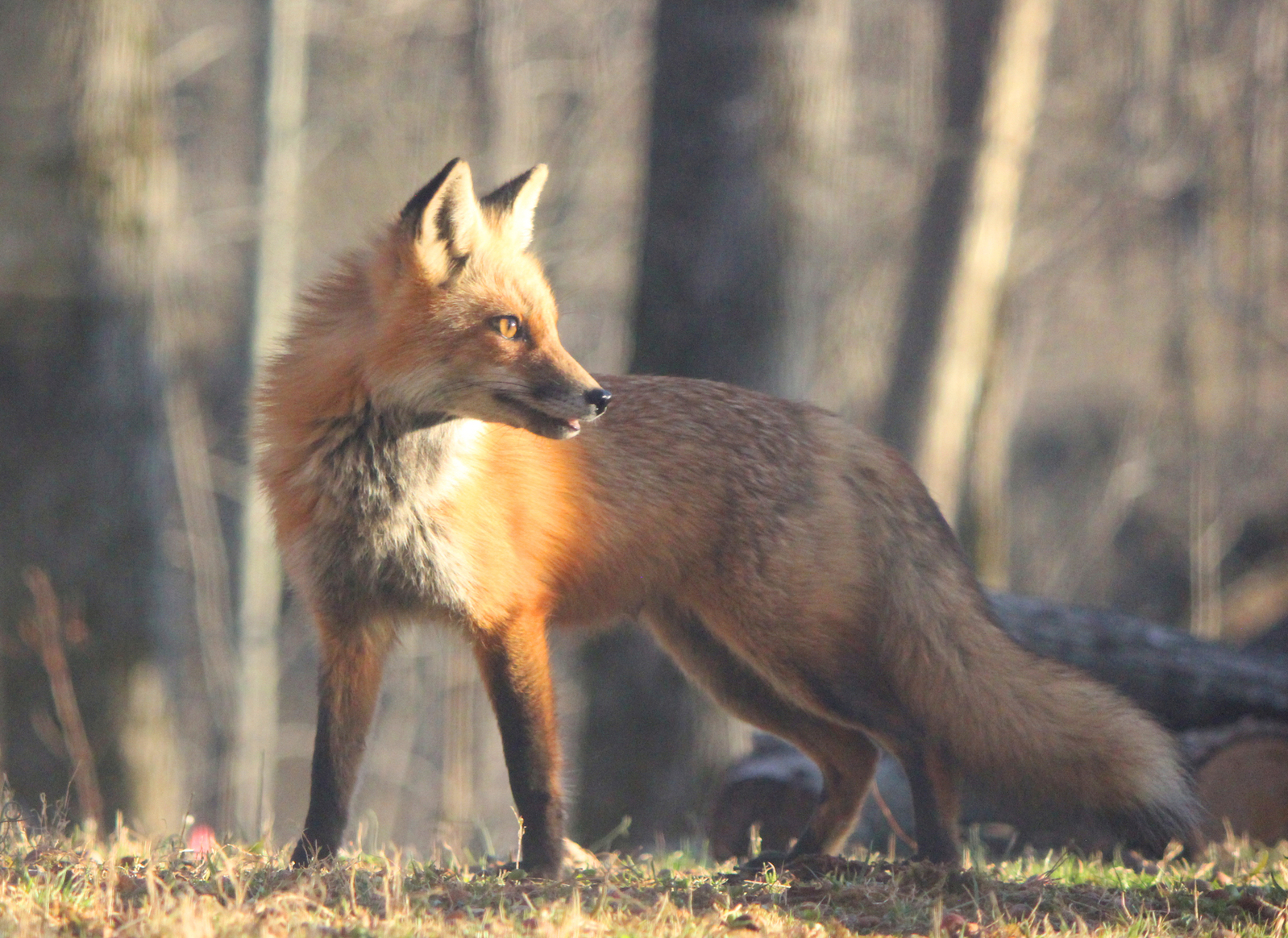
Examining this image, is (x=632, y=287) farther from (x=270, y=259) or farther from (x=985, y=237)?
(x=270, y=259)

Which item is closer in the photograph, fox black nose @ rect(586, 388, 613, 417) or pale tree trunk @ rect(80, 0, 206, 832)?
fox black nose @ rect(586, 388, 613, 417)

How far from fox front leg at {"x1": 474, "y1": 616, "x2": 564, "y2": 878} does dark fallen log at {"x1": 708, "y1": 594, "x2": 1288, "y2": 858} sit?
5.97 feet

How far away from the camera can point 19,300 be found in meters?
6.66

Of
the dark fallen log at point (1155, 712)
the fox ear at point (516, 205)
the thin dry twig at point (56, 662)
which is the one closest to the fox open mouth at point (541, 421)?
the fox ear at point (516, 205)

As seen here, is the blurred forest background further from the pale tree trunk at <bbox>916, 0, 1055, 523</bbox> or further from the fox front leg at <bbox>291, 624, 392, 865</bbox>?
the fox front leg at <bbox>291, 624, 392, 865</bbox>

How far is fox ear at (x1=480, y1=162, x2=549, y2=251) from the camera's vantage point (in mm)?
4184

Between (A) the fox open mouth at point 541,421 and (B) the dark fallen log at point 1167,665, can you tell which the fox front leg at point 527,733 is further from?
(B) the dark fallen log at point 1167,665

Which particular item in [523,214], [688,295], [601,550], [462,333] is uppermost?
[523,214]

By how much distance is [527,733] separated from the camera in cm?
388

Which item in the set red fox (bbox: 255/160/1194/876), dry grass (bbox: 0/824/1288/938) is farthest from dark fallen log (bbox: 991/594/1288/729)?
dry grass (bbox: 0/824/1288/938)

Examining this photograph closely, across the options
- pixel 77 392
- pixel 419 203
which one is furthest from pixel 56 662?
pixel 419 203

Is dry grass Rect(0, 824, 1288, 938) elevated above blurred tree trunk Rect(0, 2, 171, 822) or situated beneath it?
situated beneath

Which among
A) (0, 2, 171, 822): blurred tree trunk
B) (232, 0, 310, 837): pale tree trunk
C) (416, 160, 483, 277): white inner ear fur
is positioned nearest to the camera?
(416, 160, 483, 277): white inner ear fur

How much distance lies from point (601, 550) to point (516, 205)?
1.23 meters
